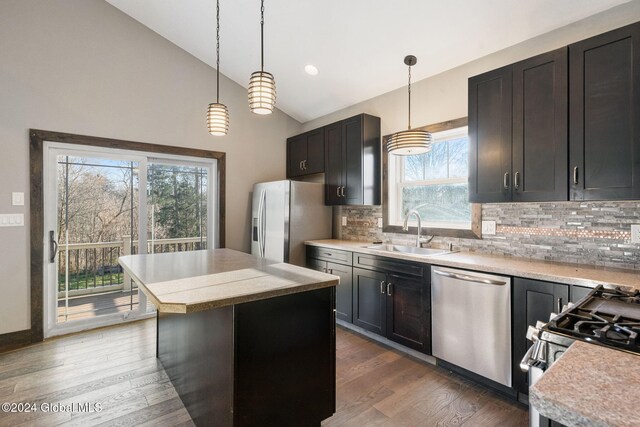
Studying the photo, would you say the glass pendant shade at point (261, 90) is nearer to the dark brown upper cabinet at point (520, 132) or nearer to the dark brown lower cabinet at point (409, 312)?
the dark brown upper cabinet at point (520, 132)

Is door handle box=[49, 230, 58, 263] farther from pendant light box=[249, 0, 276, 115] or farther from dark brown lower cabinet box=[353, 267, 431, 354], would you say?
dark brown lower cabinet box=[353, 267, 431, 354]

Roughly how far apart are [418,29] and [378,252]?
2.03 metres

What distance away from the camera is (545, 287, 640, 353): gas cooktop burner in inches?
35.5

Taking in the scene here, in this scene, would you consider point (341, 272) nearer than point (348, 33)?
No

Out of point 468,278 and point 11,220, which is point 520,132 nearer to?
point 468,278

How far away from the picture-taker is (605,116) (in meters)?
1.94

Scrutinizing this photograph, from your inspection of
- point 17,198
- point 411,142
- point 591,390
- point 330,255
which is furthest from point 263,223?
point 591,390

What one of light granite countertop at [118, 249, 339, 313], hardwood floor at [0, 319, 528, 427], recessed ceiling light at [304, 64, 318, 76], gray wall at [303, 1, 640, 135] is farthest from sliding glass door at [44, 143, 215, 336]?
gray wall at [303, 1, 640, 135]

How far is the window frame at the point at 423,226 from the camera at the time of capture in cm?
298

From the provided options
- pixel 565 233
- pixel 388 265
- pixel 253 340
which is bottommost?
pixel 253 340

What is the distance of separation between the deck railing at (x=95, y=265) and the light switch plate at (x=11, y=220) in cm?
43

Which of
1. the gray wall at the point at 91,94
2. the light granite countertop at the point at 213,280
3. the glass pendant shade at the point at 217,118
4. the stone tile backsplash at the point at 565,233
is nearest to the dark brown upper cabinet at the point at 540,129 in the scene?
the stone tile backsplash at the point at 565,233

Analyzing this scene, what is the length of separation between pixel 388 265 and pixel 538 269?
1188 mm

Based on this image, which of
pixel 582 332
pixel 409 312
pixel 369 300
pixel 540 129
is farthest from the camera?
pixel 369 300
